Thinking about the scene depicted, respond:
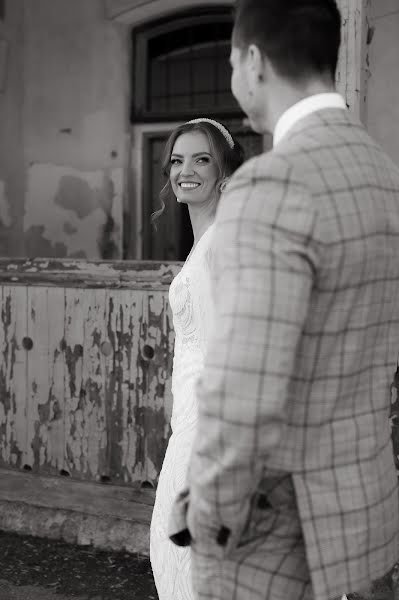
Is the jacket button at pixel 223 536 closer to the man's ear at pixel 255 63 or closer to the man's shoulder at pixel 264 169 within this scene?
the man's shoulder at pixel 264 169

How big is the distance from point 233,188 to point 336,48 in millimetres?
391

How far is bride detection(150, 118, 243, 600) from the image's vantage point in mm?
2684

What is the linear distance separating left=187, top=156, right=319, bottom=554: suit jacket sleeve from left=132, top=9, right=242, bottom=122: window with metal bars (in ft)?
18.2

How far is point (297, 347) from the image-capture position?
59.9 inches

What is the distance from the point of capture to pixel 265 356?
4.71 ft

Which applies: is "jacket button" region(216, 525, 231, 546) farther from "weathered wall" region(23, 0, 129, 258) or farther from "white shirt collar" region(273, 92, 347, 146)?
"weathered wall" region(23, 0, 129, 258)

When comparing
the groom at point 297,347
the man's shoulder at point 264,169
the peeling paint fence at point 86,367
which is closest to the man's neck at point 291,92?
the groom at point 297,347

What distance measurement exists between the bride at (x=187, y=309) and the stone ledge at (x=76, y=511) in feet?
5.85

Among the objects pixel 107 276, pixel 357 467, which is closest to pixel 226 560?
pixel 357 467

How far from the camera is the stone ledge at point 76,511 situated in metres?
4.55

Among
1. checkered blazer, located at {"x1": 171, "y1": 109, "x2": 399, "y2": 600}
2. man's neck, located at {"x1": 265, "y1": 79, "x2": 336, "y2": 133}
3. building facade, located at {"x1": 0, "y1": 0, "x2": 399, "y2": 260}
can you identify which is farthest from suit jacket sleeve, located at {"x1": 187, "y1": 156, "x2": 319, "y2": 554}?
building facade, located at {"x1": 0, "y1": 0, "x2": 399, "y2": 260}

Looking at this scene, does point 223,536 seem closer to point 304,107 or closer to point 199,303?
point 304,107

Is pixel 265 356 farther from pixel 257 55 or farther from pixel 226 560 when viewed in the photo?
pixel 257 55

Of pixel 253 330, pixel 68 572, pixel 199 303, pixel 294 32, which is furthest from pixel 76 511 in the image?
pixel 294 32
